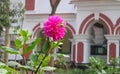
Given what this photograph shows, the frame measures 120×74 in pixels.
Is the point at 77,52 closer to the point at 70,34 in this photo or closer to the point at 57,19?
the point at 70,34

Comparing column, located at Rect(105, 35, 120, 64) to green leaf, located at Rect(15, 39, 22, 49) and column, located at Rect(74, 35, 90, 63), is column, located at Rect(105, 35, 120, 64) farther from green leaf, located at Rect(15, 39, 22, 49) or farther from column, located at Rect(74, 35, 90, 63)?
green leaf, located at Rect(15, 39, 22, 49)

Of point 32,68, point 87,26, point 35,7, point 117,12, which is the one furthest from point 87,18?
point 32,68

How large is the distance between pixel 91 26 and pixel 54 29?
75.0 feet

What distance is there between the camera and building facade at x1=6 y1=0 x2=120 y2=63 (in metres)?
24.0

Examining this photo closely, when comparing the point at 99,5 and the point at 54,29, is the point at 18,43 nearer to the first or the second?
the point at 54,29

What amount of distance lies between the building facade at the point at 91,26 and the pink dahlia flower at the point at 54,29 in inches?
781

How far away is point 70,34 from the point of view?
27.7 metres

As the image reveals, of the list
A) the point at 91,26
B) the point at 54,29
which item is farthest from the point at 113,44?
the point at 54,29

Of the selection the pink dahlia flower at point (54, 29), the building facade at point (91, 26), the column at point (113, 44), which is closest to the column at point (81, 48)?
the building facade at point (91, 26)

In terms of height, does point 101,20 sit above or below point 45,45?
above

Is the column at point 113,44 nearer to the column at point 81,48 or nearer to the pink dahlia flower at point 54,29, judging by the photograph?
the column at point 81,48

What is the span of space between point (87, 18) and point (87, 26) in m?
0.54

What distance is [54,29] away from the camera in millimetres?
2650

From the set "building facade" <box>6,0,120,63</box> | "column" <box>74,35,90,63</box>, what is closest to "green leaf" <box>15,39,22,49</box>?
"building facade" <box>6,0,120,63</box>
